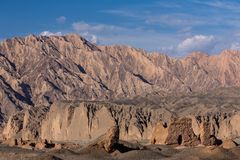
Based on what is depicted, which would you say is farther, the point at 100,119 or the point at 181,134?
the point at 100,119

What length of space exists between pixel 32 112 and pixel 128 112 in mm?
36016

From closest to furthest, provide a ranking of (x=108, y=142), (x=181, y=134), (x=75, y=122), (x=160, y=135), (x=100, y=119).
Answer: (x=108, y=142) < (x=181, y=134) < (x=160, y=135) < (x=100, y=119) < (x=75, y=122)

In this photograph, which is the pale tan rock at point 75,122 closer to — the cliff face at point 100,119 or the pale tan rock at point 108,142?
the cliff face at point 100,119

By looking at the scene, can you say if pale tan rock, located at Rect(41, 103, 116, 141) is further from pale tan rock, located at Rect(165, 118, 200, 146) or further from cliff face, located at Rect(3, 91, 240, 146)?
pale tan rock, located at Rect(165, 118, 200, 146)

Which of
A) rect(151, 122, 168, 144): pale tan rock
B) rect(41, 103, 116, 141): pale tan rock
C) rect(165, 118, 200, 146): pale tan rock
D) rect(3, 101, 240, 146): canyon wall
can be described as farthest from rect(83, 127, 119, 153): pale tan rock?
rect(41, 103, 116, 141): pale tan rock

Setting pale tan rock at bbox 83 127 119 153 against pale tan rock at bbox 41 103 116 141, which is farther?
pale tan rock at bbox 41 103 116 141

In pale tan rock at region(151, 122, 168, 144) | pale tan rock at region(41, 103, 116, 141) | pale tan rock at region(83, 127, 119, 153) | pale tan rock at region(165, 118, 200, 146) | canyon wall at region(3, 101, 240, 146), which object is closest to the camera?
pale tan rock at region(83, 127, 119, 153)

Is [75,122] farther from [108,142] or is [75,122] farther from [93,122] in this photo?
[108,142]

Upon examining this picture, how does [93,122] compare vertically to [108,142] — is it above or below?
above

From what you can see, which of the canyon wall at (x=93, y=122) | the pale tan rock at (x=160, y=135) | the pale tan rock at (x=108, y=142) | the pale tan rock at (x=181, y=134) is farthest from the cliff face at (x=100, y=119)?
the pale tan rock at (x=108, y=142)

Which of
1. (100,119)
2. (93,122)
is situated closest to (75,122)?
(93,122)

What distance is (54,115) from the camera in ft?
599

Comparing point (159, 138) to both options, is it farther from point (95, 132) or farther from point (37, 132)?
point (37, 132)

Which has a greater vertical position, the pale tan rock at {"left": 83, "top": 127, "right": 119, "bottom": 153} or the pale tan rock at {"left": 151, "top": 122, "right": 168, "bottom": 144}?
the pale tan rock at {"left": 151, "top": 122, "right": 168, "bottom": 144}
